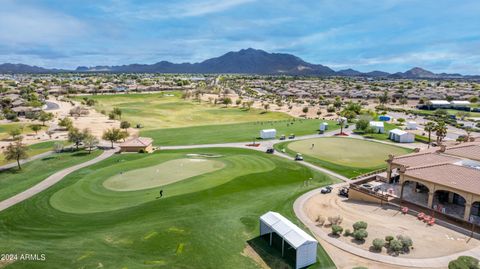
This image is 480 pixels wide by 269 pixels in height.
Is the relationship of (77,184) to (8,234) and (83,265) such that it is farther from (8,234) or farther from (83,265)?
(83,265)

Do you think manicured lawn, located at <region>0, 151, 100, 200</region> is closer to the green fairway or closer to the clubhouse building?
the green fairway

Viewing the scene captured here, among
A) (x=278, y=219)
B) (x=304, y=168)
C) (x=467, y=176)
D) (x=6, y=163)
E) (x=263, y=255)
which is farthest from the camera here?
(x=6, y=163)

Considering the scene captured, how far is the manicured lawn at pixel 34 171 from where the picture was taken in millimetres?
46656

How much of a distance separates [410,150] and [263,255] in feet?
188

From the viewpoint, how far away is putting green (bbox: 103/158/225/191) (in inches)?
1801

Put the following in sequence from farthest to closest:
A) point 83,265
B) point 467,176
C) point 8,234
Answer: point 467,176
point 8,234
point 83,265

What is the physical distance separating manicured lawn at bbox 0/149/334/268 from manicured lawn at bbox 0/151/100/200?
200 inches

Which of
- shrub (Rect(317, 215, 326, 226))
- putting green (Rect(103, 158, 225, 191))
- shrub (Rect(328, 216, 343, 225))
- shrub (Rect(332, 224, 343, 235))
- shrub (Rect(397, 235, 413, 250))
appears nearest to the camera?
shrub (Rect(397, 235, 413, 250))

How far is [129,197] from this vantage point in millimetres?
41000

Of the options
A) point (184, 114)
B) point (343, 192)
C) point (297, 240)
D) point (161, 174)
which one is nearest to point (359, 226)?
point (297, 240)

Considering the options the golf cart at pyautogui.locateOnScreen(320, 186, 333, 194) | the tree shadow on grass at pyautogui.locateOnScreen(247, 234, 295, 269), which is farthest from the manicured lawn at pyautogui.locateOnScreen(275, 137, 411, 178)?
the tree shadow on grass at pyautogui.locateOnScreen(247, 234, 295, 269)

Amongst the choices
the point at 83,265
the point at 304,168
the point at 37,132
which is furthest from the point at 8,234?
the point at 37,132

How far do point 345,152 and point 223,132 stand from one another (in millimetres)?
39008

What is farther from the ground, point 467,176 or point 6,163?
point 467,176
